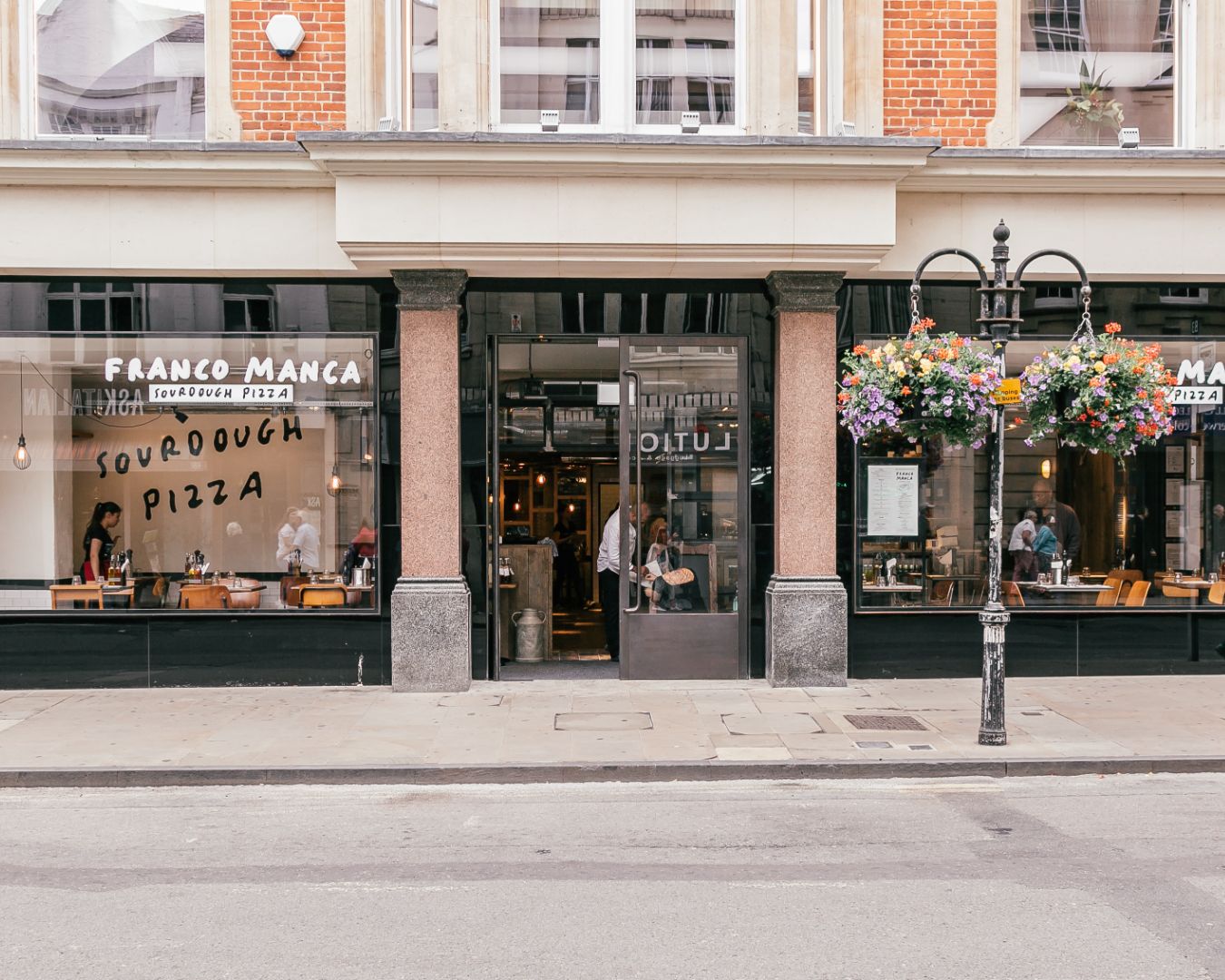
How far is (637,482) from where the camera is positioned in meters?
11.7

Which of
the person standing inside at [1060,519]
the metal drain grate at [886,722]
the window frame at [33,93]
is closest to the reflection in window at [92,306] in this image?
the window frame at [33,93]

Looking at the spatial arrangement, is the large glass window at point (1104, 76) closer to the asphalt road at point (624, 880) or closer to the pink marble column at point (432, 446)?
the pink marble column at point (432, 446)

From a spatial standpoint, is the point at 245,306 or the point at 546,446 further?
the point at 546,446

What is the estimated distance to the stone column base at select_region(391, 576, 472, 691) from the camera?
10922mm

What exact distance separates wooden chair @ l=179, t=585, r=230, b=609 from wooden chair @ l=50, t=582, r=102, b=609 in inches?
35.0

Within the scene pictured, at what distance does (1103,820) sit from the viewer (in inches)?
274

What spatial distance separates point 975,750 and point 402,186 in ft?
23.8

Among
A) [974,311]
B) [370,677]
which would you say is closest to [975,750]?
[974,311]

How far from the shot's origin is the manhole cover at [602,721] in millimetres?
9352

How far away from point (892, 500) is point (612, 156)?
471 centimetres

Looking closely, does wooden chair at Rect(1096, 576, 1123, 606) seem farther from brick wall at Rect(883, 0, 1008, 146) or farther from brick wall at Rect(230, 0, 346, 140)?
brick wall at Rect(230, 0, 346, 140)

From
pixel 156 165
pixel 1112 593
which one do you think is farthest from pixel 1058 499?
pixel 156 165

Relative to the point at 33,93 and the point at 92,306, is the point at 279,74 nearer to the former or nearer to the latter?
the point at 33,93

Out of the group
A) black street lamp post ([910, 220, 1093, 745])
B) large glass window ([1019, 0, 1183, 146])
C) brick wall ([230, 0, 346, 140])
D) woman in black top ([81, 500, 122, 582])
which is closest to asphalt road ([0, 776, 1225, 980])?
black street lamp post ([910, 220, 1093, 745])
